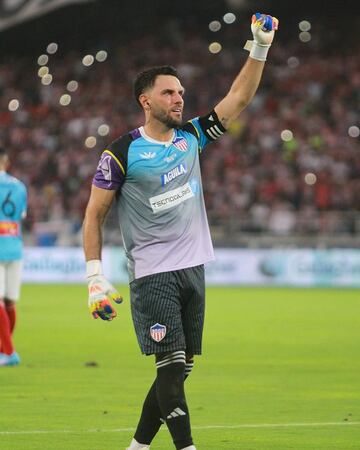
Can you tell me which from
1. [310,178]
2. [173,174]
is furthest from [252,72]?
[310,178]

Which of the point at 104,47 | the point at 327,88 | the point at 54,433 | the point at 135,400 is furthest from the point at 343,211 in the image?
the point at 54,433

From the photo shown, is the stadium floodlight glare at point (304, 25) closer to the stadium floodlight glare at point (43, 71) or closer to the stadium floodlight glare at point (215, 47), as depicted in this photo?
the stadium floodlight glare at point (215, 47)

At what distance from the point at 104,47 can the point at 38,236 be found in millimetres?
12643

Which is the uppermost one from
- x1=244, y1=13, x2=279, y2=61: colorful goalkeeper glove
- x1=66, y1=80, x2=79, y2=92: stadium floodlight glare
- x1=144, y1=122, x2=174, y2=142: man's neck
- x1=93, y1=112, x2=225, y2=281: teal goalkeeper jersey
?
x1=66, y1=80, x2=79, y2=92: stadium floodlight glare

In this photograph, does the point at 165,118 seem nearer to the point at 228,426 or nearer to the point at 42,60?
the point at 228,426

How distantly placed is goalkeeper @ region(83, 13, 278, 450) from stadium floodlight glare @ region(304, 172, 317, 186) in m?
25.8

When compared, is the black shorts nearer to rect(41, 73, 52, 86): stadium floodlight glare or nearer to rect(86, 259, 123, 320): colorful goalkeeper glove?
rect(86, 259, 123, 320): colorful goalkeeper glove

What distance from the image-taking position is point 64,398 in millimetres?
11320

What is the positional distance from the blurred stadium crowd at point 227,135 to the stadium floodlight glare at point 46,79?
6.3 inches

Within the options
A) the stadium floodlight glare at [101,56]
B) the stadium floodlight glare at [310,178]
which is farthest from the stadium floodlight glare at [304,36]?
the stadium floodlight glare at [310,178]

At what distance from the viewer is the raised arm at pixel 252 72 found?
787cm

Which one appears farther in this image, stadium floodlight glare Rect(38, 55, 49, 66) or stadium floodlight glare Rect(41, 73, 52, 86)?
stadium floodlight glare Rect(38, 55, 49, 66)

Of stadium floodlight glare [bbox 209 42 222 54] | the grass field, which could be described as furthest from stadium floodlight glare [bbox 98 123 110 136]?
the grass field

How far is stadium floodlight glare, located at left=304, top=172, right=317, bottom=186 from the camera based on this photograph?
33531 millimetres
